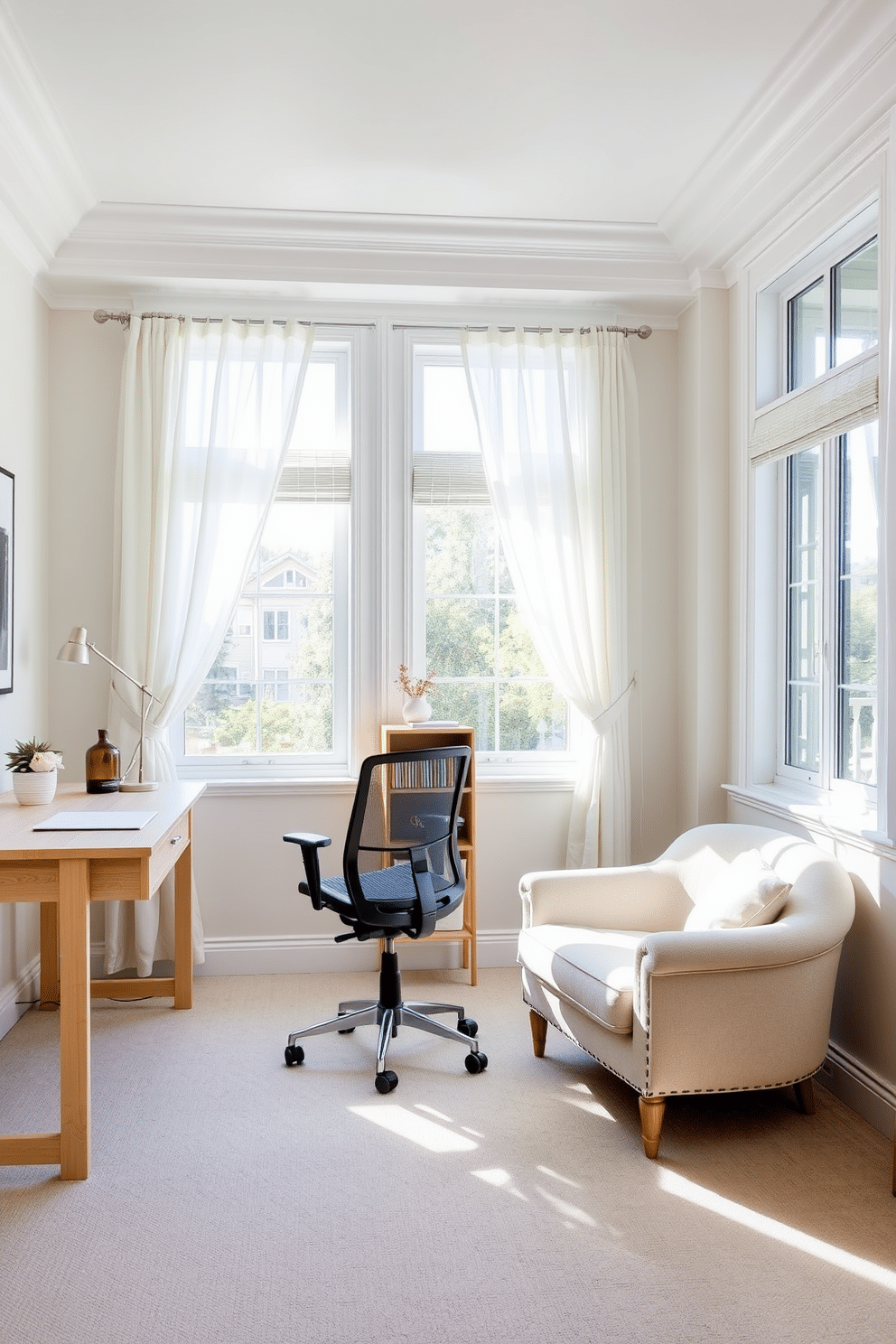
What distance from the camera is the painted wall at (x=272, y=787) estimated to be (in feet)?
13.5

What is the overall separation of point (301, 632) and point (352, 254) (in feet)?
5.10

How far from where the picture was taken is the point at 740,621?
3.88 metres

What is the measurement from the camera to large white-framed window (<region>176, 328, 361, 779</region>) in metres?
4.27

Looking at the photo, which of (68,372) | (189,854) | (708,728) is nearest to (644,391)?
(708,728)

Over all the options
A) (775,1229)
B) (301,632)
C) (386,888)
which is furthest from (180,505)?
(775,1229)

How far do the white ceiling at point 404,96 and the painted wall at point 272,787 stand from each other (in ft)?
2.63

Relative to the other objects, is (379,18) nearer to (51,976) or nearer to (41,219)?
(41,219)

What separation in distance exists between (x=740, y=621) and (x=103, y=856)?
254 cm

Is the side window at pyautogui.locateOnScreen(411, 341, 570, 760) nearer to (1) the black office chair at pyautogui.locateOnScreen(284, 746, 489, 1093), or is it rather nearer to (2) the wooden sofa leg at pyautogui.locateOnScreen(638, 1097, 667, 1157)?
(1) the black office chair at pyautogui.locateOnScreen(284, 746, 489, 1093)

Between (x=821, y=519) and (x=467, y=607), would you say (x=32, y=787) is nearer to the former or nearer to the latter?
(x=467, y=607)

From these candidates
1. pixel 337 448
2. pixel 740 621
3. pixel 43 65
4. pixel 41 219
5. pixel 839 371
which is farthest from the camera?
pixel 337 448

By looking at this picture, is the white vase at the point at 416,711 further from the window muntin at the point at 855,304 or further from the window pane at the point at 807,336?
the window muntin at the point at 855,304

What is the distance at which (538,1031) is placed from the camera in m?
3.26

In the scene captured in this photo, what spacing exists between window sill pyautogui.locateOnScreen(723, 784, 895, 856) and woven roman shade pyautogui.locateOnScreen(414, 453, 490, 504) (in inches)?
64.4
